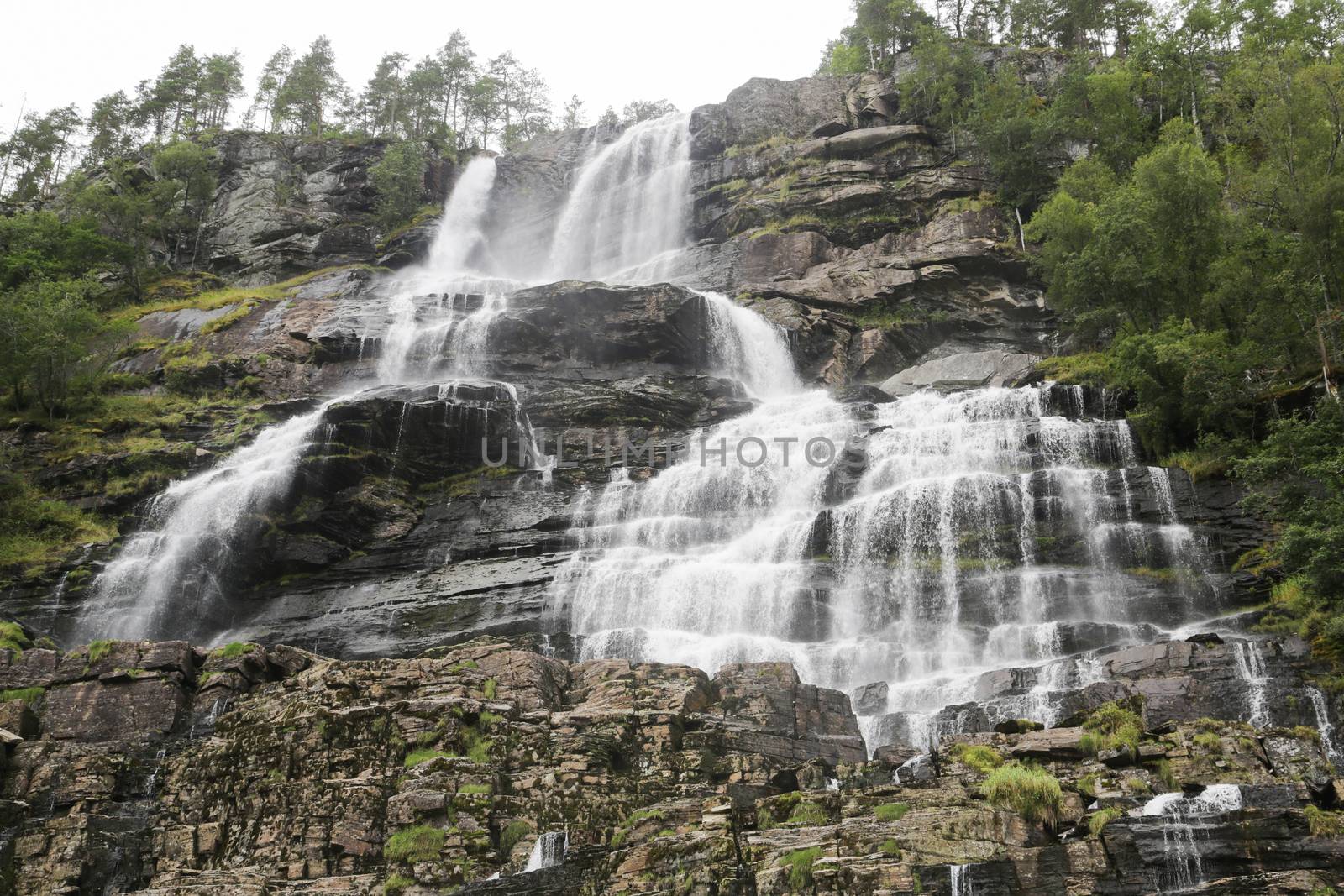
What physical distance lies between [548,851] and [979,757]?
636cm

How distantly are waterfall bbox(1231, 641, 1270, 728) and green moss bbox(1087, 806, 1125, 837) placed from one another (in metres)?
6.62

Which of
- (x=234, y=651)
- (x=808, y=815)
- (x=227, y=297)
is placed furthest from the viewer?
(x=227, y=297)

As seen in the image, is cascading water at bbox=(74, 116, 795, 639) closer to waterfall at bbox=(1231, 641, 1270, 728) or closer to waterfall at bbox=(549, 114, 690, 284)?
waterfall at bbox=(549, 114, 690, 284)

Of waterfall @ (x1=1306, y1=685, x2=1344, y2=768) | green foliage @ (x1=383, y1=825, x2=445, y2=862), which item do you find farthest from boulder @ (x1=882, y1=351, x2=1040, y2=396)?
green foliage @ (x1=383, y1=825, x2=445, y2=862)

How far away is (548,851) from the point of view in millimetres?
14023

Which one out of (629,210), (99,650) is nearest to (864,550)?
(99,650)

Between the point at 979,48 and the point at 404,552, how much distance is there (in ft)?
136

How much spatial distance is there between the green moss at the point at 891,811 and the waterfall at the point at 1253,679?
7.91 meters

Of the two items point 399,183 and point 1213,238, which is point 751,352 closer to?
point 1213,238

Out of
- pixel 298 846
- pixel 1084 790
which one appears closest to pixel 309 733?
pixel 298 846

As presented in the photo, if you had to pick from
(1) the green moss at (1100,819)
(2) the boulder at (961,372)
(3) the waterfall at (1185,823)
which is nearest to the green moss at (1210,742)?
(3) the waterfall at (1185,823)

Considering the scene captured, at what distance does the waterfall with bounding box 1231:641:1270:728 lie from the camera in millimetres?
16547

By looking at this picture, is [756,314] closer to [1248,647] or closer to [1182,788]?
[1248,647]

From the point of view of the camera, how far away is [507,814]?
1441cm
